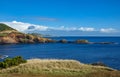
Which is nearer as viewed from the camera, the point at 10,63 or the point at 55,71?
the point at 55,71

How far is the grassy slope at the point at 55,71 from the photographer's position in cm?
3828

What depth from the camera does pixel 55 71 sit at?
1633 inches

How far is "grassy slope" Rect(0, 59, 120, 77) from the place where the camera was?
126ft

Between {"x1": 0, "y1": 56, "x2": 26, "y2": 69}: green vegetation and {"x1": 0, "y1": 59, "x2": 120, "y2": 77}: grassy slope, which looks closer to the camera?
{"x1": 0, "y1": 59, "x2": 120, "y2": 77}: grassy slope

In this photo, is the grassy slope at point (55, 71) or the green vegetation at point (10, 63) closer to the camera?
the grassy slope at point (55, 71)

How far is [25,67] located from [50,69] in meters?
3.98

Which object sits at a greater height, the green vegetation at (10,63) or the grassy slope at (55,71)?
the green vegetation at (10,63)

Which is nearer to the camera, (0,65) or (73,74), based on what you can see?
(73,74)

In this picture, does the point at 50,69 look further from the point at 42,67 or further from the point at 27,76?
the point at 27,76

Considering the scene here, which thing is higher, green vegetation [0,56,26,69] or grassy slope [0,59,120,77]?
green vegetation [0,56,26,69]

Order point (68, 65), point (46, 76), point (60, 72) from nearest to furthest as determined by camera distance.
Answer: point (46, 76), point (60, 72), point (68, 65)

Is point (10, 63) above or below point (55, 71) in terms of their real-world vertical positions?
above

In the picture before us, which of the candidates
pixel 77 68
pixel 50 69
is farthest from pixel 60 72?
pixel 77 68

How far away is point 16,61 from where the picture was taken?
48.7 metres
